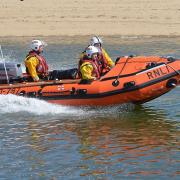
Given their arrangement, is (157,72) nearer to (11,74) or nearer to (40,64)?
(40,64)

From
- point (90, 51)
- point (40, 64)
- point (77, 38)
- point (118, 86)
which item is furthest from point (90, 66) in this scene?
point (77, 38)

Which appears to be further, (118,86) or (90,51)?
(90,51)

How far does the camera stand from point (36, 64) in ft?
44.8

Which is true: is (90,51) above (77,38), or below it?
below

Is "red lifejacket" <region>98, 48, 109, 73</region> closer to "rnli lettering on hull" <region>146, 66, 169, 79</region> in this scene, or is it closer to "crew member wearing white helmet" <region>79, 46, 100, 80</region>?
"crew member wearing white helmet" <region>79, 46, 100, 80</region>

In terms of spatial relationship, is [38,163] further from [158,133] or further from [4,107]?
[4,107]

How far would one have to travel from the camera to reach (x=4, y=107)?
44.6 feet
